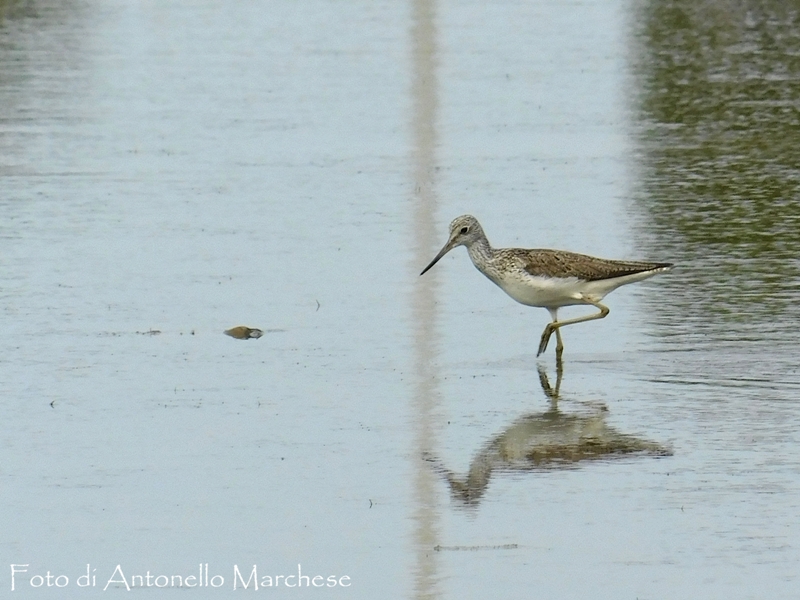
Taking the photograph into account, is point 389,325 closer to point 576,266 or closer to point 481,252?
point 481,252

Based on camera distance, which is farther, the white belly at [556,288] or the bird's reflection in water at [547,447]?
the white belly at [556,288]

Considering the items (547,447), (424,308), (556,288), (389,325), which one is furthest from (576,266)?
(547,447)

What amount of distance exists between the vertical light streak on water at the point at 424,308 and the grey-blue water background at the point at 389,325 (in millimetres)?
28

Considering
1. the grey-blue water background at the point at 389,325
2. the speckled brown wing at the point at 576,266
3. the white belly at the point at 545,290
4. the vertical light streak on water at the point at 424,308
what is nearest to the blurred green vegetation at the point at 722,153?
the grey-blue water background at the point at 389,325

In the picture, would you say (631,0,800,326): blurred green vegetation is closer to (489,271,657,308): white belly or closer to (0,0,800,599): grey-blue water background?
(0,0,800,599): grey-blue water background

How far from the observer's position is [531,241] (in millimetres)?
15266

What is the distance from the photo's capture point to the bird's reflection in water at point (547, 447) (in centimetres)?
910

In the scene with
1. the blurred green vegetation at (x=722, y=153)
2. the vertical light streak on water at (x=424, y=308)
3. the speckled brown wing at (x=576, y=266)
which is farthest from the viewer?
the blurred green vegetation at (x=722, y=153)

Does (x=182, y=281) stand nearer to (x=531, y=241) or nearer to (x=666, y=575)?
(x=531, y=241)

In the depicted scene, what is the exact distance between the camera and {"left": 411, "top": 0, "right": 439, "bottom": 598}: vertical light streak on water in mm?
8180

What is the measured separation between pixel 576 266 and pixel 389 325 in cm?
137

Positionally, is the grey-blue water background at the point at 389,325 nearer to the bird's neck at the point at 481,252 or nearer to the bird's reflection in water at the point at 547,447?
the bird's reflection in water at the point at 547,447

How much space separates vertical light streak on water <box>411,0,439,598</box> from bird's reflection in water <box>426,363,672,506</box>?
196 millimetres

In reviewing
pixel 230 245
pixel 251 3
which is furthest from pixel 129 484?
pixel 251 3
